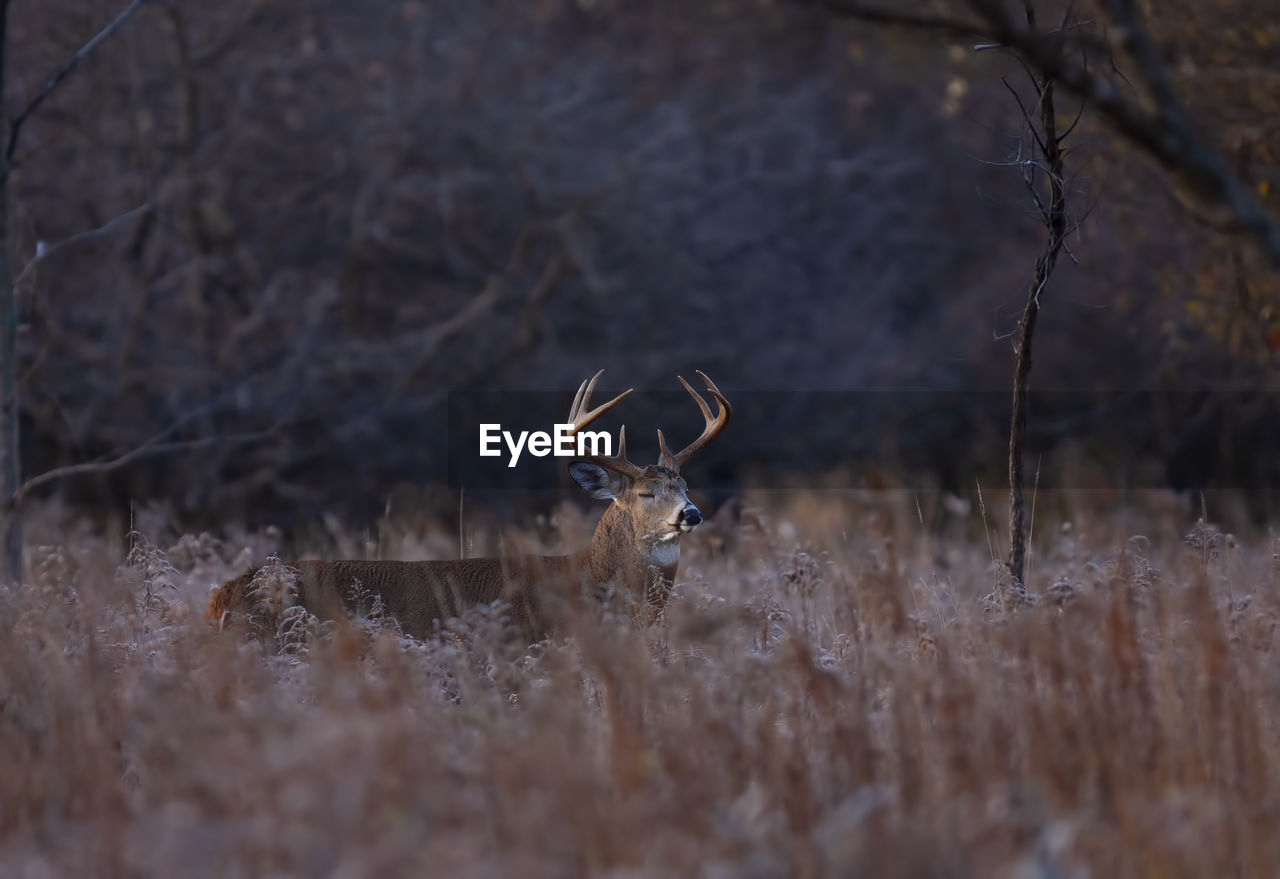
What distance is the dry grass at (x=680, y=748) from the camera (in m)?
2.68

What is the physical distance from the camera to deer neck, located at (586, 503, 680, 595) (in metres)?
6.85

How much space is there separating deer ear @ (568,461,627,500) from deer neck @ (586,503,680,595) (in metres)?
0.14

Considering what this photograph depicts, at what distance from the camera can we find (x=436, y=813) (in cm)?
286

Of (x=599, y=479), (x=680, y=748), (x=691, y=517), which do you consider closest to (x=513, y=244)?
(x=599, y=479)

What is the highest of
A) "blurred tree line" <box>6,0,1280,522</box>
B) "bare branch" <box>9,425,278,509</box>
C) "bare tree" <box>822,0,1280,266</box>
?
"blurred tree line" <box>6,0,1280,522</box>

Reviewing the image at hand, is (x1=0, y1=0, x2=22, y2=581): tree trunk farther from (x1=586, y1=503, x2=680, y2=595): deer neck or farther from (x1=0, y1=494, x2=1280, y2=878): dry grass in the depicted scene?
(x1=586, y1=503, x2=680, y2=595): deer neck

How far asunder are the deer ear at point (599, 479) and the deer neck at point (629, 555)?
139 millimetres

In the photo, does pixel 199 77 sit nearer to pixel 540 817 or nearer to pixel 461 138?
pixel 461 138

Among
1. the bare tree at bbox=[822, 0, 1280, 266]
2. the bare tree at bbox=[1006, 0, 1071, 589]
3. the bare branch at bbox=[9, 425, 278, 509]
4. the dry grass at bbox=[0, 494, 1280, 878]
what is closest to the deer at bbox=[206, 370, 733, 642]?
the bare branch at bbox=[9, 425, 278, 509]

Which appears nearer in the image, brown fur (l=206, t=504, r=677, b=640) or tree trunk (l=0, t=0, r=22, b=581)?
brown fur (l=206, t=504, r=677, b=640)

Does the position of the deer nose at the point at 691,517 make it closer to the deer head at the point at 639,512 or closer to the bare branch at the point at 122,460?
the deer head at the point at 639,512

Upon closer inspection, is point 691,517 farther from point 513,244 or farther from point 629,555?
point 513,244

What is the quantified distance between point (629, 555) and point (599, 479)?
459 mm

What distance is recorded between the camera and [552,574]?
6797mm
